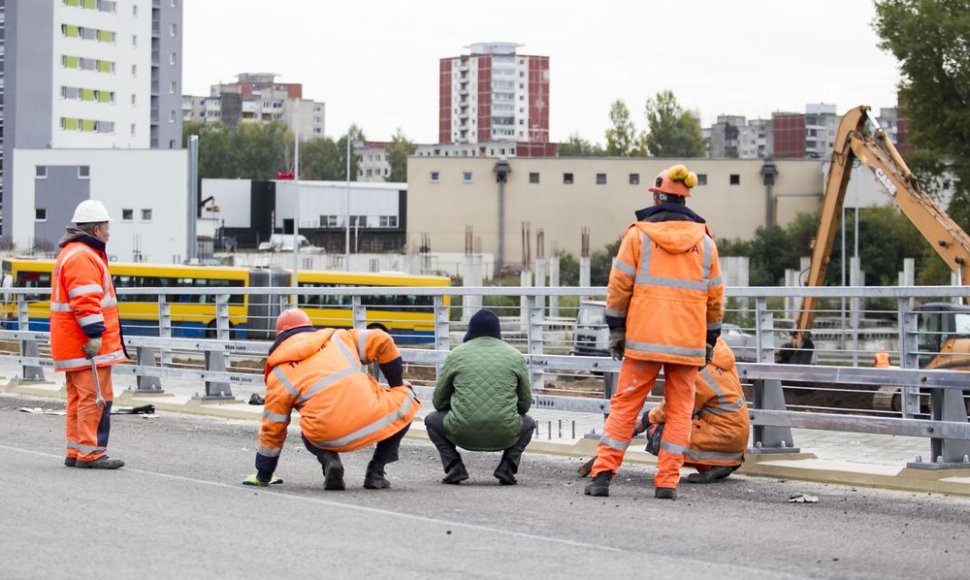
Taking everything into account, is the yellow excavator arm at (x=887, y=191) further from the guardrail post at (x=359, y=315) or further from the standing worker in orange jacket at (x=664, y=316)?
the standing worker in orange jacket at (x=664, y=316)

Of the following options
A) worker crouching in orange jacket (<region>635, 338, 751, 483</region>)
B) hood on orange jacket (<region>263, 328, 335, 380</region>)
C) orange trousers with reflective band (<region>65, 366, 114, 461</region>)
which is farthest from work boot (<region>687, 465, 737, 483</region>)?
orange trousers with reflective band (<region>65, 366, 114, 461</region>)

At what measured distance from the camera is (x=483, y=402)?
10.9m

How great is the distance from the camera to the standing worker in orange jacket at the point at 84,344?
11656mm

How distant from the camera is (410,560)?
7480mm

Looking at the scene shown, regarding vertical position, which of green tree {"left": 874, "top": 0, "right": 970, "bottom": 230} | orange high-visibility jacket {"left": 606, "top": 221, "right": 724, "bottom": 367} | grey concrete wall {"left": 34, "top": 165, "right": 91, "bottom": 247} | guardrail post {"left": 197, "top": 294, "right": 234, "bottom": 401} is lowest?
guardrail post {"left": 197, "top": 294, "right": 234, "bottom": 401}

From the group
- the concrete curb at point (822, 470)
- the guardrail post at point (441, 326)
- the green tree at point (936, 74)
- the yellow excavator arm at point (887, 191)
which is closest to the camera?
the concrete curb at point (822, 470)

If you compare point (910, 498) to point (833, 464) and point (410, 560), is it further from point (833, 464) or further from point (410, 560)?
point (410, 560)

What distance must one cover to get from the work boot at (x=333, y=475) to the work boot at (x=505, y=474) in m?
1.19

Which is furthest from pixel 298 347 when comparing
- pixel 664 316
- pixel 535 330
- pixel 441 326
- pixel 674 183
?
pixel 441 326

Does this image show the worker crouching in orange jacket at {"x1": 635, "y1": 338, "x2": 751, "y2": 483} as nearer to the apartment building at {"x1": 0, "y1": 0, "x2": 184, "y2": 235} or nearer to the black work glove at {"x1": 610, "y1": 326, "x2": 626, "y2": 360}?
the black work glove at {"x1": 610, "y1": 326, "x2": 626, "y2": 360}

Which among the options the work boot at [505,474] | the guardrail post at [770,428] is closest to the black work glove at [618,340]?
the work boot at [505,474]

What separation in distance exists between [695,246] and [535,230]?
9157 cm

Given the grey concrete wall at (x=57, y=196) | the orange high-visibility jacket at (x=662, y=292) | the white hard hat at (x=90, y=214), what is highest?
the grey concrete wall at (x=57, y=196)

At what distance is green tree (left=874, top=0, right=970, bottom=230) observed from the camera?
5075 cm
